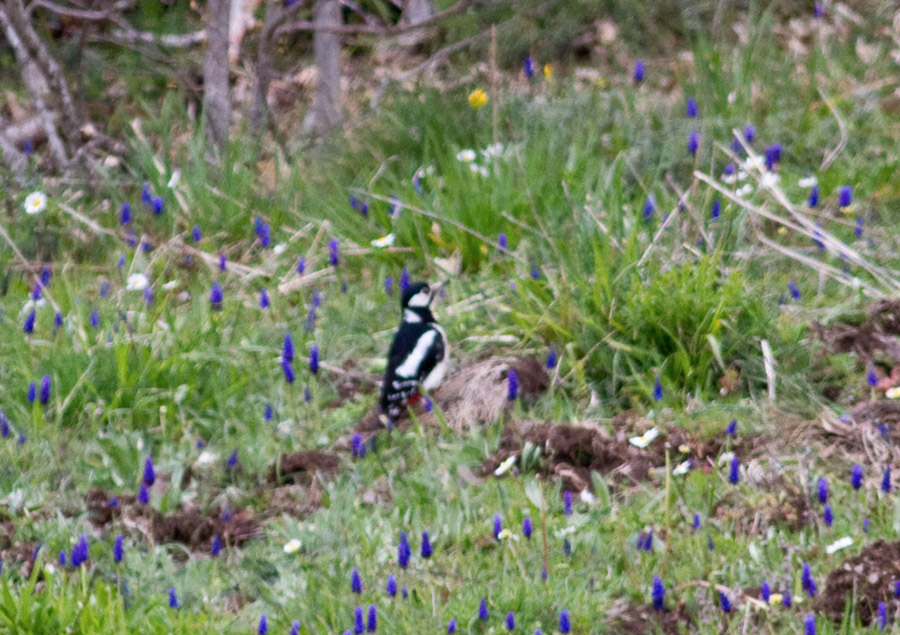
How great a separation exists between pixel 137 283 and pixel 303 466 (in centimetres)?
153

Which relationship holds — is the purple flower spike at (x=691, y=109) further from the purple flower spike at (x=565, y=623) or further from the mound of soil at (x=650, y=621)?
the purple flower spike at (x=565, y=623)

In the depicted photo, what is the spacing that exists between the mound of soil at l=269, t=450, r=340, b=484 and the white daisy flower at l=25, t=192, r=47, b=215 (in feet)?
8.30

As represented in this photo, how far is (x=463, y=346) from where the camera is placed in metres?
5.16

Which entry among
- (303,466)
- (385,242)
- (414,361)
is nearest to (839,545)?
(414,361)

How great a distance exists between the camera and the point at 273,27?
6664mm

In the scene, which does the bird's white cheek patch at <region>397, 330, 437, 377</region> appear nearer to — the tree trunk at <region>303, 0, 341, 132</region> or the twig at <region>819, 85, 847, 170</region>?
the twig at <region>819, 85, 847, 170</region>

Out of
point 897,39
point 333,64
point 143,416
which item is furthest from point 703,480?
point 333,64

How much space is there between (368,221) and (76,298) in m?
1.38

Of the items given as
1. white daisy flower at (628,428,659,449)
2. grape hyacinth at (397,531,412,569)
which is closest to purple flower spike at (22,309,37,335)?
grape hyacinth at (397,531,412,569)

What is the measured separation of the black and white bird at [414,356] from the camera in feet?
15.1

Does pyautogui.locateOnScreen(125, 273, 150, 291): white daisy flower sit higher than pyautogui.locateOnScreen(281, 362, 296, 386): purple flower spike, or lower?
higher

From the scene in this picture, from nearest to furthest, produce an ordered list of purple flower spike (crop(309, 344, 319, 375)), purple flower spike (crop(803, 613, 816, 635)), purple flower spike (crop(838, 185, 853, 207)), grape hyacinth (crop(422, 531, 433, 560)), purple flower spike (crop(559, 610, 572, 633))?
purple flower spike (crop(803, 613, 816, 635)) < purple flower spike (crop(559, 610, 572, 633)) < grape hyacinth (crop(422, 531, 433, 560)) < purple flower spike (crop(309, 344, 319, 375)) < purple flower spike (crop(838, 185, 853, 207))

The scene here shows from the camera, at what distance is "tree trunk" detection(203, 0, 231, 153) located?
6.87 m

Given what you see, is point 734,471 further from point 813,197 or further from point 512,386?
point 813,197
